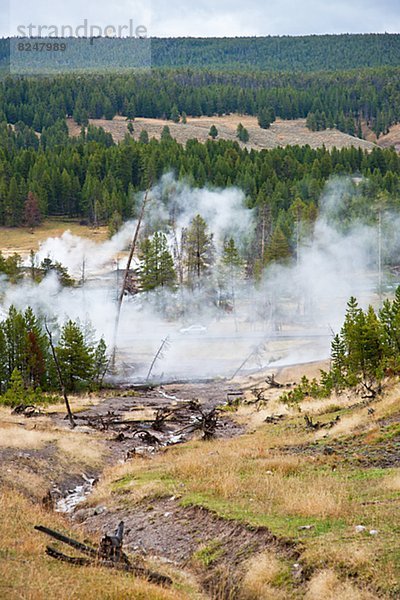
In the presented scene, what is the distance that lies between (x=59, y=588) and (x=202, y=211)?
330 ft

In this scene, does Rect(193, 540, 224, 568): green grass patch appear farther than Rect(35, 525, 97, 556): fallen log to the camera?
Yes

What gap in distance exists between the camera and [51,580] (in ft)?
35.2

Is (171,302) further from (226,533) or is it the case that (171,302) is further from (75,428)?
(226,533)

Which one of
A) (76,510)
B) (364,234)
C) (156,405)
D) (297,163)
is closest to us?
(76,510)

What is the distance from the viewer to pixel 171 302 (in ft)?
279

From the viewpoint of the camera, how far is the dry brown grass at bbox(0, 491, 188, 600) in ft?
33.5

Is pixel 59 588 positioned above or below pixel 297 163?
below

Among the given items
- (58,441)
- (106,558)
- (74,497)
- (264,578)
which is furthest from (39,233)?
(264,578)

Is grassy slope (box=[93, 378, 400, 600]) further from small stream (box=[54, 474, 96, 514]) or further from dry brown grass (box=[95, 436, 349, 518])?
small stream (box=[54, 474, 96, 514])

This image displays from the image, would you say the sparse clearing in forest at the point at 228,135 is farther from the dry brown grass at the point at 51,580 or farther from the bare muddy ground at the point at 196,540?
the dry brown grass at the point at 51,580

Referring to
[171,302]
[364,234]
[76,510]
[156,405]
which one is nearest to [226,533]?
[76,510]

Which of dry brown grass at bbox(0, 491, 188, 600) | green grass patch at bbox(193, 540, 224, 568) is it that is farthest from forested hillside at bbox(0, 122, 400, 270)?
dry brown grass at bbox(0, 491, 188, 600)

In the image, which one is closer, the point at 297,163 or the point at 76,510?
the point at 76,510

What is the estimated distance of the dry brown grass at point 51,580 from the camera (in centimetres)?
1020
